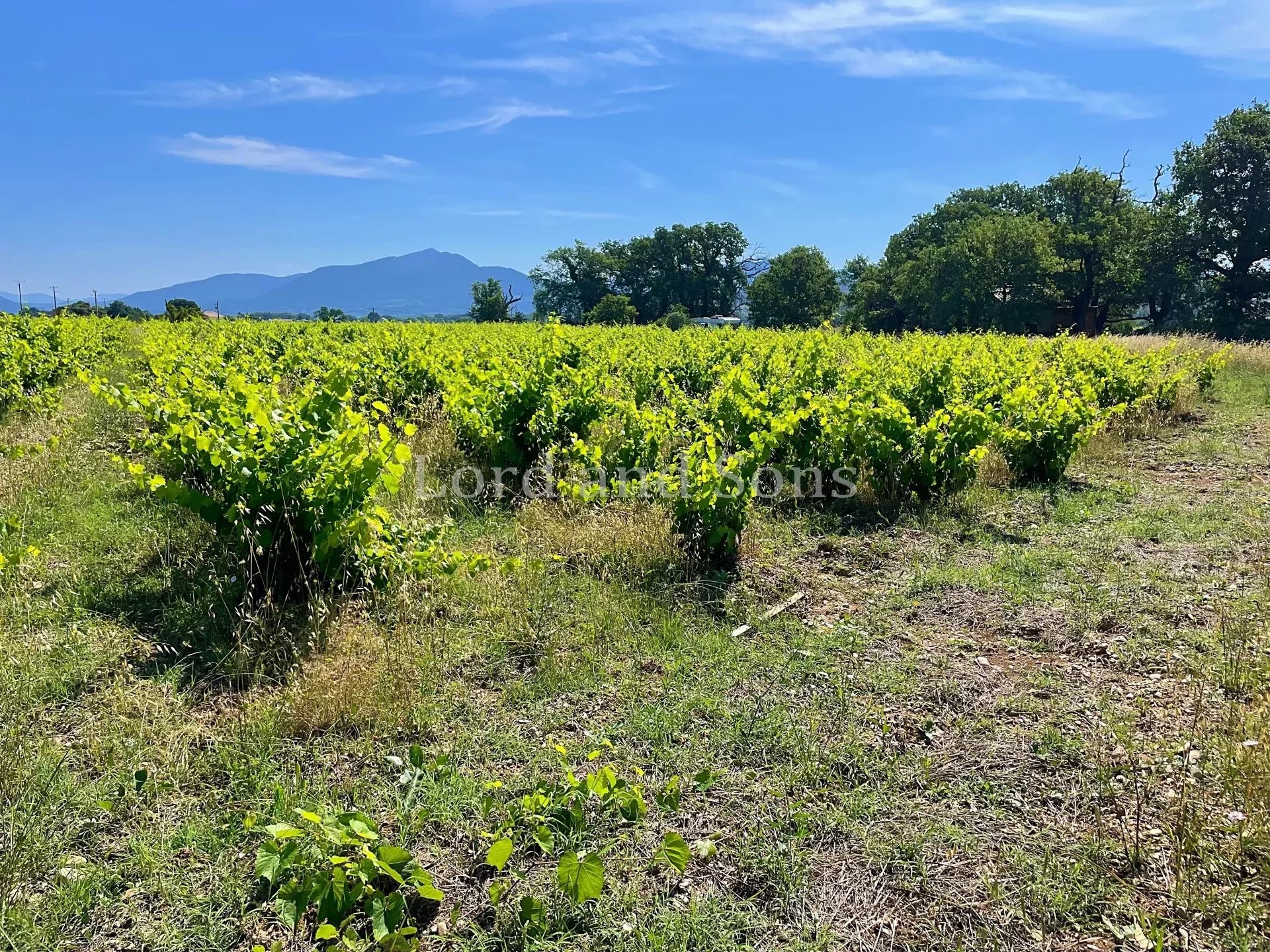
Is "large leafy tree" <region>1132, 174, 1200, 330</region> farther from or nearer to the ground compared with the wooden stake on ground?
farther from the ground

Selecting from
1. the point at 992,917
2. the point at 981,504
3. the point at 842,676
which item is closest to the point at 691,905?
the point at 992,917

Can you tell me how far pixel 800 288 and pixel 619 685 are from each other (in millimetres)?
64765

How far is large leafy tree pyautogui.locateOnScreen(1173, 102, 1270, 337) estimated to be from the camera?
3525 centimetres

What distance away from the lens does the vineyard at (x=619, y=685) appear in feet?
6.88

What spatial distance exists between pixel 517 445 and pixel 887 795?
432 centimetres

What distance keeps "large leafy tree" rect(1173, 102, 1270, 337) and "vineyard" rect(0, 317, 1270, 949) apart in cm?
3868

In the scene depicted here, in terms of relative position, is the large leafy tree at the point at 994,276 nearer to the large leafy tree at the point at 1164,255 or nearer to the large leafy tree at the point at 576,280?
the large leafy tree at the point at 1164,255

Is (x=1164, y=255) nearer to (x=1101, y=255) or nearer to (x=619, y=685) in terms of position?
(x=1101, y=255)

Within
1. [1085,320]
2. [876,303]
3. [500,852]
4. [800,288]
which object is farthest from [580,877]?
[800,288]

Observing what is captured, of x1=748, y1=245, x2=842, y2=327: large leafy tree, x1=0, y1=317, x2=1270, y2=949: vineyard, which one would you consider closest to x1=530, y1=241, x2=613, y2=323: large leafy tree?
x1=748, y1=245, x2=842, y2=327: large leafy tree

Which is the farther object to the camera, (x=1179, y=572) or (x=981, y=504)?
(x=981, y=504)

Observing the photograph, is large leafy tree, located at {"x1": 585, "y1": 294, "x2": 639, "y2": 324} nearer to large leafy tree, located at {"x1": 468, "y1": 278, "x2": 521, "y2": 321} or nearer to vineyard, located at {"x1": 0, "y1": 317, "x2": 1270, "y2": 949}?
large leafy tree, located at {"x1": 468, "y1": 278, "x2": 521, "y2": 321}

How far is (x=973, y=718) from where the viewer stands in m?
3.02

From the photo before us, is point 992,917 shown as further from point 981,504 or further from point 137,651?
point 981,504
